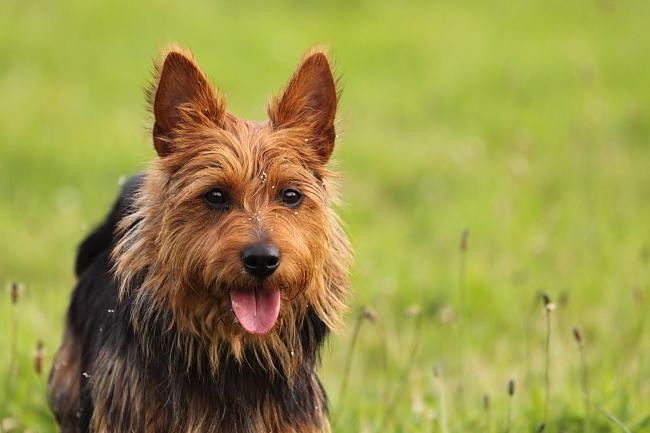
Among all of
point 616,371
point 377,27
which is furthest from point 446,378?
point 377,27

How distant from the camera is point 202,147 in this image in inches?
139

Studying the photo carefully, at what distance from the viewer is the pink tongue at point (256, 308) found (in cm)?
340

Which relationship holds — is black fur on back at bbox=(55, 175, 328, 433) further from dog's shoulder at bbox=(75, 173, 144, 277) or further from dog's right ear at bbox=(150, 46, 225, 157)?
dog's right ear at bbox=(150, 46, 225, 157)

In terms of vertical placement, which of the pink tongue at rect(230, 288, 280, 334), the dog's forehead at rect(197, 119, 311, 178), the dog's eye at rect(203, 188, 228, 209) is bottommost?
the pink tongue at rect(230, 288, 280, 334)

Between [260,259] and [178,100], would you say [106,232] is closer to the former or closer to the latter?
[178,100]

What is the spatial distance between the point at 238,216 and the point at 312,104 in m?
0.57

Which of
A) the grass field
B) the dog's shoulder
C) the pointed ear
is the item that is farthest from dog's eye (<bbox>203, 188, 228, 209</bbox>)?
the dog's shoulder

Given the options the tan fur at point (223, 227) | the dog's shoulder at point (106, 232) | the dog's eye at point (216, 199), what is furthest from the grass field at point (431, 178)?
the dog's eye at point (216, 199)

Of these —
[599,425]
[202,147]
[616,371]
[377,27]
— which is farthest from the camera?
[377,27]

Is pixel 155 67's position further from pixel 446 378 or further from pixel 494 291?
pixel 494 291

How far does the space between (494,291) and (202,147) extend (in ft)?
11.4

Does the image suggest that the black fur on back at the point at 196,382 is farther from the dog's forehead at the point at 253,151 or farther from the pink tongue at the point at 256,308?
the dog's forehead at the point at 253,151

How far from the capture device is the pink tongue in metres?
3.40

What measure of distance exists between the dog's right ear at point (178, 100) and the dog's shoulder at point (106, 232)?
51cm
